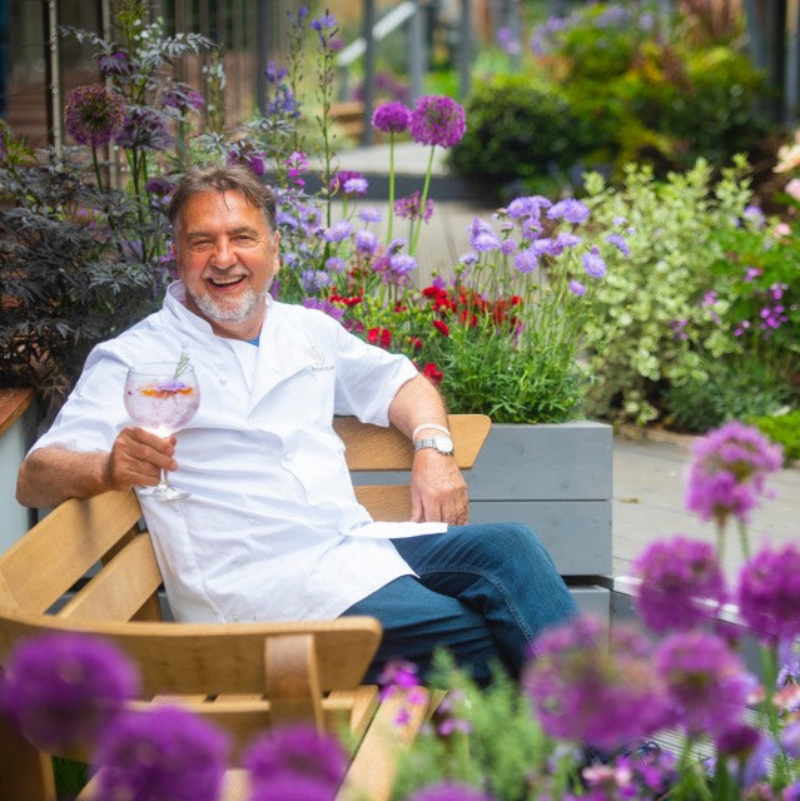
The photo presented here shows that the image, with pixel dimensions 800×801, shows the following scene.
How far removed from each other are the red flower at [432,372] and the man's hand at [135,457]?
122 centimetres

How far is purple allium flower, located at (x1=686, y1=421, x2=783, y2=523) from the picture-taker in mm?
1181

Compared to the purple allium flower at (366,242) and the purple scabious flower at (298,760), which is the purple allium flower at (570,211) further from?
the purple scabious flower at (298,760)

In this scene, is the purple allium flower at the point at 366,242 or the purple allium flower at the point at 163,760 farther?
the purple allium flower at the point at 366,242

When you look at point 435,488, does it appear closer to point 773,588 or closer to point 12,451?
point 12,451

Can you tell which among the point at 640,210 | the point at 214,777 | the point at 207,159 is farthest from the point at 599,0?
the point at 214,777

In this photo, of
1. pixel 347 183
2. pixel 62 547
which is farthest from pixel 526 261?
pixel 62 547

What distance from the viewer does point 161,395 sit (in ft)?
7.26

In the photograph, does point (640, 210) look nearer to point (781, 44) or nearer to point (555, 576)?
point (555, 576)

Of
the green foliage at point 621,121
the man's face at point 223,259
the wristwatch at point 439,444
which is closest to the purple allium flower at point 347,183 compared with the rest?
the man's face at point 223,259

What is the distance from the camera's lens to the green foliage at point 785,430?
16.1ft

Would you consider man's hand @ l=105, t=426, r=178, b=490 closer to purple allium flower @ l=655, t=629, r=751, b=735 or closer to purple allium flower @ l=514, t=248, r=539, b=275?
purple allium flower @ l=655, t=629, r=751, b=735

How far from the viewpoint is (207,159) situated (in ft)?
12.2

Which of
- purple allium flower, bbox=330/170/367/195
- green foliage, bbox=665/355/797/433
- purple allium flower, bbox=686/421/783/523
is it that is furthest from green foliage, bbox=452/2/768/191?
purple allium flower, bbox=686/421/783/523

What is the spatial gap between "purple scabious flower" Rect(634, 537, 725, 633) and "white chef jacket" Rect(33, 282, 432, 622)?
1.39 m
